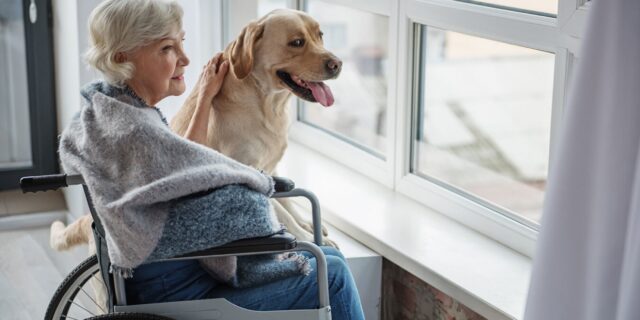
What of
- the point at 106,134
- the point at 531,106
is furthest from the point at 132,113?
the point at 531,106

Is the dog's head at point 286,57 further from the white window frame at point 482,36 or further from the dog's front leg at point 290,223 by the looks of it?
the white window frame at point 482,36

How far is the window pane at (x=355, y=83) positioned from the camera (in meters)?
3.19

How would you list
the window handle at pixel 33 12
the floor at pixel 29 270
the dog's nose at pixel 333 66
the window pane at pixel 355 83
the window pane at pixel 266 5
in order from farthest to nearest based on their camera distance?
1. the window handle at pixel 33 12
2. the window pane at pixel 266 5
3. the window pane at pixel 355 83
4. the floor at pixel 29 270
5. the dog's nose at pixel 333 66

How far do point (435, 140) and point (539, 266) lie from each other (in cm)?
129

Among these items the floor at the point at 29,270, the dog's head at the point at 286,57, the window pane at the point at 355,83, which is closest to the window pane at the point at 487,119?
the window pane at the point at 355,83

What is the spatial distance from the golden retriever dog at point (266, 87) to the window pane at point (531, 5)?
0.44 m

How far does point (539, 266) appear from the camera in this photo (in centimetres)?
156

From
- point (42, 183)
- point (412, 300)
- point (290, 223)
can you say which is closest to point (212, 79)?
point (290, 223)

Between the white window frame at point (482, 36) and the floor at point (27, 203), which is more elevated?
the white window frame at point (482, 36)

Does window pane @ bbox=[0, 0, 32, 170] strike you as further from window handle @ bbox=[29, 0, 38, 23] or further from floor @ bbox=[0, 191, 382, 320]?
floor @ bbox=[0, 191, 382, 320]

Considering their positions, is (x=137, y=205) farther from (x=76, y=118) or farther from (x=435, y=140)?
(x=435, y=140)

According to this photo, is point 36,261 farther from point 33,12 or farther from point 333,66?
point 333,66

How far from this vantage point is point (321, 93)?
224 centimetres

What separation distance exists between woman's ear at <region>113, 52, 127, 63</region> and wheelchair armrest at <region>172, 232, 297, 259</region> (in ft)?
1.37
